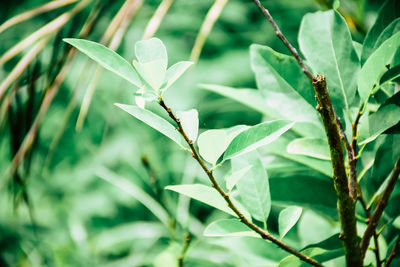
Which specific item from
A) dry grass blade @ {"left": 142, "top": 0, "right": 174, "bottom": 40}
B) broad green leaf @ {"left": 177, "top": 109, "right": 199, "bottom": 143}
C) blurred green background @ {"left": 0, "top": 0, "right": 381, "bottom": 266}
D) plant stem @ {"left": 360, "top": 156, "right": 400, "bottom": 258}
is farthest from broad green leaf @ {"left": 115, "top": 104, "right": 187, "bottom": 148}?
blurred green background @ {"left": 0, "top": 0, "right": 381, "bottom": 266}

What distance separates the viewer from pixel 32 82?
1.92 ft

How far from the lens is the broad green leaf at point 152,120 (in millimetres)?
240

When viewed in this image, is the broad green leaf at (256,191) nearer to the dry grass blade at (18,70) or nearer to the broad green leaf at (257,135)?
the broad green leaf at (257,135)

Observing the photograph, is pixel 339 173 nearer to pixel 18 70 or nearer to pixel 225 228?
pixel 225 228

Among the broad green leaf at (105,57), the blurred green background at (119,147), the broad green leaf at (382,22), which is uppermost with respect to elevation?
the broad green leaf at (382,22)

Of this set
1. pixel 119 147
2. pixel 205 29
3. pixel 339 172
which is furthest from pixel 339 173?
pixel 119 147

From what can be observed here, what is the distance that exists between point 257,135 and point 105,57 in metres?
0.12

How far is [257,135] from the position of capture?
256 millimetres

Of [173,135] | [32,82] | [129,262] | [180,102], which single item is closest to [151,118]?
[173,135]

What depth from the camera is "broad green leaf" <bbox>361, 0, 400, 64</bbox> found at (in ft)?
1.06

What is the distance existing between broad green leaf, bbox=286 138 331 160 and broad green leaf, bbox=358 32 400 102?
0.05 metres

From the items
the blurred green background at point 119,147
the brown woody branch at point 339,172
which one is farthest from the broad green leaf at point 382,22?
the blurred green background at point 119,147

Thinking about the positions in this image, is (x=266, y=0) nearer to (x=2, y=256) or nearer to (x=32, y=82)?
(x=32, y=82)

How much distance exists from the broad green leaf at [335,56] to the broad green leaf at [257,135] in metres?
0.09
